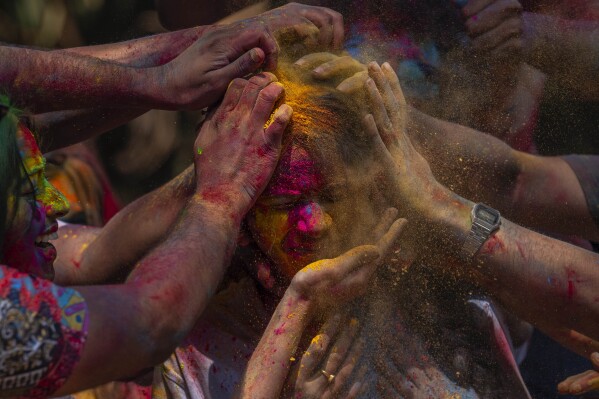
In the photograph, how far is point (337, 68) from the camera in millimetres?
2461

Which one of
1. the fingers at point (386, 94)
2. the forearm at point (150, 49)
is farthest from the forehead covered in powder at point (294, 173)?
the forearm at point (150, 49)

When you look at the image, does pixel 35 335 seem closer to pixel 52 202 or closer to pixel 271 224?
pixel 52 202

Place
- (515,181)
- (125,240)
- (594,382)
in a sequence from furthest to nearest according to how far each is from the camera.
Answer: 1. (515,181)
2. (125,240)
3. (594,382)

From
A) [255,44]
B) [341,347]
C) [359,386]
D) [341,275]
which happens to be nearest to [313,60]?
[255,44]

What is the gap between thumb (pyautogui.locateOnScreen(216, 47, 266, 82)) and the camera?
2328mm

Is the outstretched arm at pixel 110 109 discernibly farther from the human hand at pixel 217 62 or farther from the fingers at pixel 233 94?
the fingers at pixel 233 94

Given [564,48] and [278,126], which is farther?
[564,48]

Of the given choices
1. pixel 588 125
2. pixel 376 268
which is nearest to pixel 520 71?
pixel 588 125

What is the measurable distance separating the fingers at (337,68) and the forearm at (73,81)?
1.83ft

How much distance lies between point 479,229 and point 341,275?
0.53 meters

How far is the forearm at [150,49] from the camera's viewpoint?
2818 mm

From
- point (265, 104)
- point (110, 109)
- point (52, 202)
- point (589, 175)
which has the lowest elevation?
point (589, 175)

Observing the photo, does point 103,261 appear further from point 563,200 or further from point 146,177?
point 563,200

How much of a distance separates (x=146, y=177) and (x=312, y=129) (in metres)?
2.46
